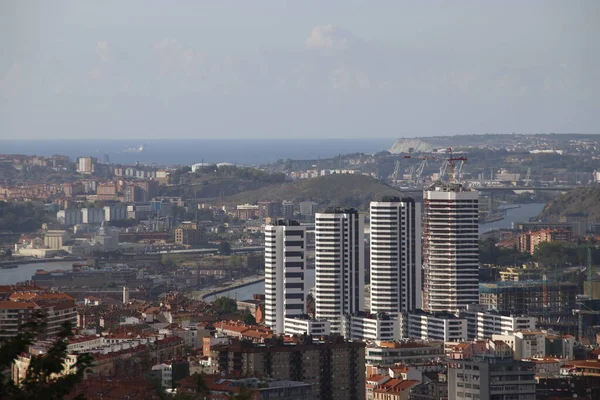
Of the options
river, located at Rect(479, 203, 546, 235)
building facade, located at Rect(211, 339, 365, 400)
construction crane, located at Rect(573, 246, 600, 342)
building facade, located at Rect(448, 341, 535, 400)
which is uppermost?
building facade, located at Rect(448, 341, 535, 400)

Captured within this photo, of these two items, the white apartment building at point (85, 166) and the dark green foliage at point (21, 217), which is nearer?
the dark green foliage at point (21, 217)

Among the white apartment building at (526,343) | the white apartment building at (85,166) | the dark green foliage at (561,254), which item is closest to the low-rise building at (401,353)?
the white apartment building at (526,343)

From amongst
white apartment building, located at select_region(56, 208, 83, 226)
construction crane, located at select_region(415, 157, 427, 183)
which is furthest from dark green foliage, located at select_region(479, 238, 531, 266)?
construction crane, located at select_region(415, 157, 427, 183)

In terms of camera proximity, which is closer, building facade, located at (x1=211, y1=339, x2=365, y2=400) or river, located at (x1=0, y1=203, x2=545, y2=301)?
building facade, located at (x1=211, y1=339, x2=365, y2=400)

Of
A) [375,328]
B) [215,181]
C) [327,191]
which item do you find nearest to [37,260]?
[327,191]

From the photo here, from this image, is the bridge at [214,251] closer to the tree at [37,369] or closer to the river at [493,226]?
the river at [493,226]

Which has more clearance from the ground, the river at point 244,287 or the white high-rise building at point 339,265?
the white high-rise building at point 339,265

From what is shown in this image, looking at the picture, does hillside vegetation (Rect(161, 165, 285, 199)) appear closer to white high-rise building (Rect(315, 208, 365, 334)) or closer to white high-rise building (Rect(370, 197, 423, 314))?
white high-rise building (Rect(315, 208, 365, 334))
